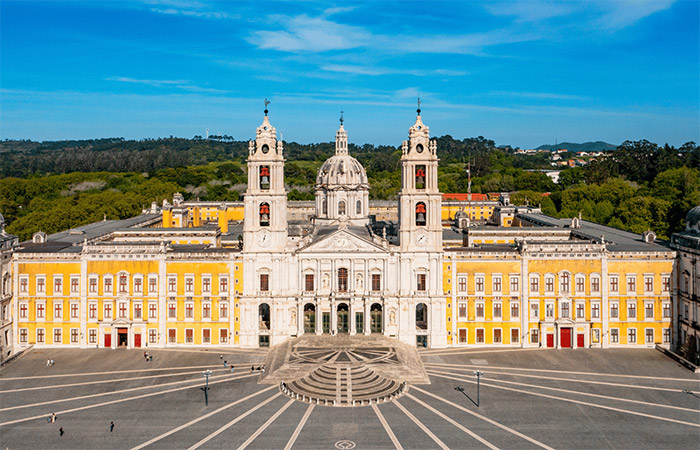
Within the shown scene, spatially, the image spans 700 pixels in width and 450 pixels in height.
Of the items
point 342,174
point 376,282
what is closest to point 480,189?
point 342,174

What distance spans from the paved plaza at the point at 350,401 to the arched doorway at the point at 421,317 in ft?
8.42

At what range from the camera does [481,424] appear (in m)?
39.6

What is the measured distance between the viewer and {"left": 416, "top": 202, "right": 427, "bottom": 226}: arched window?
60.0 m

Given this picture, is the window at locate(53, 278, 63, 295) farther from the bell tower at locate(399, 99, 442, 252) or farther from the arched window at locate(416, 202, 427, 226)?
the arched window at locate(416, 202, 427, 226)

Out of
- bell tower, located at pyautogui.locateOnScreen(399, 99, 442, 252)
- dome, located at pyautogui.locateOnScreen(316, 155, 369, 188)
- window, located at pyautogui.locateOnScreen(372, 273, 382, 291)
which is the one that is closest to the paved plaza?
window, located at pyautogui.locateOnScreen(372, 273, 382, 291)

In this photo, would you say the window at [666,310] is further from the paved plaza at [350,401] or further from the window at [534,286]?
the window at [534,286]

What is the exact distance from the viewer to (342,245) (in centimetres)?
5903

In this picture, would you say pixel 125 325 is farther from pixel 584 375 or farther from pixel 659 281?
pixel 659 281

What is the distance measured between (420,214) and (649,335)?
2327cm

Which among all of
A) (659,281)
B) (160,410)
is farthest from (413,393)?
(659,281)

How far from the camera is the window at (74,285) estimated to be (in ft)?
189

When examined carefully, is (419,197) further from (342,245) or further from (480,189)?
(480,189)

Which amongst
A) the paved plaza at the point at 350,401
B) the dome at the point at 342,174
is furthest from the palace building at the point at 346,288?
the dome at the point at 342,174

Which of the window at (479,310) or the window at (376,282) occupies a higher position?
the window at (376,282)
